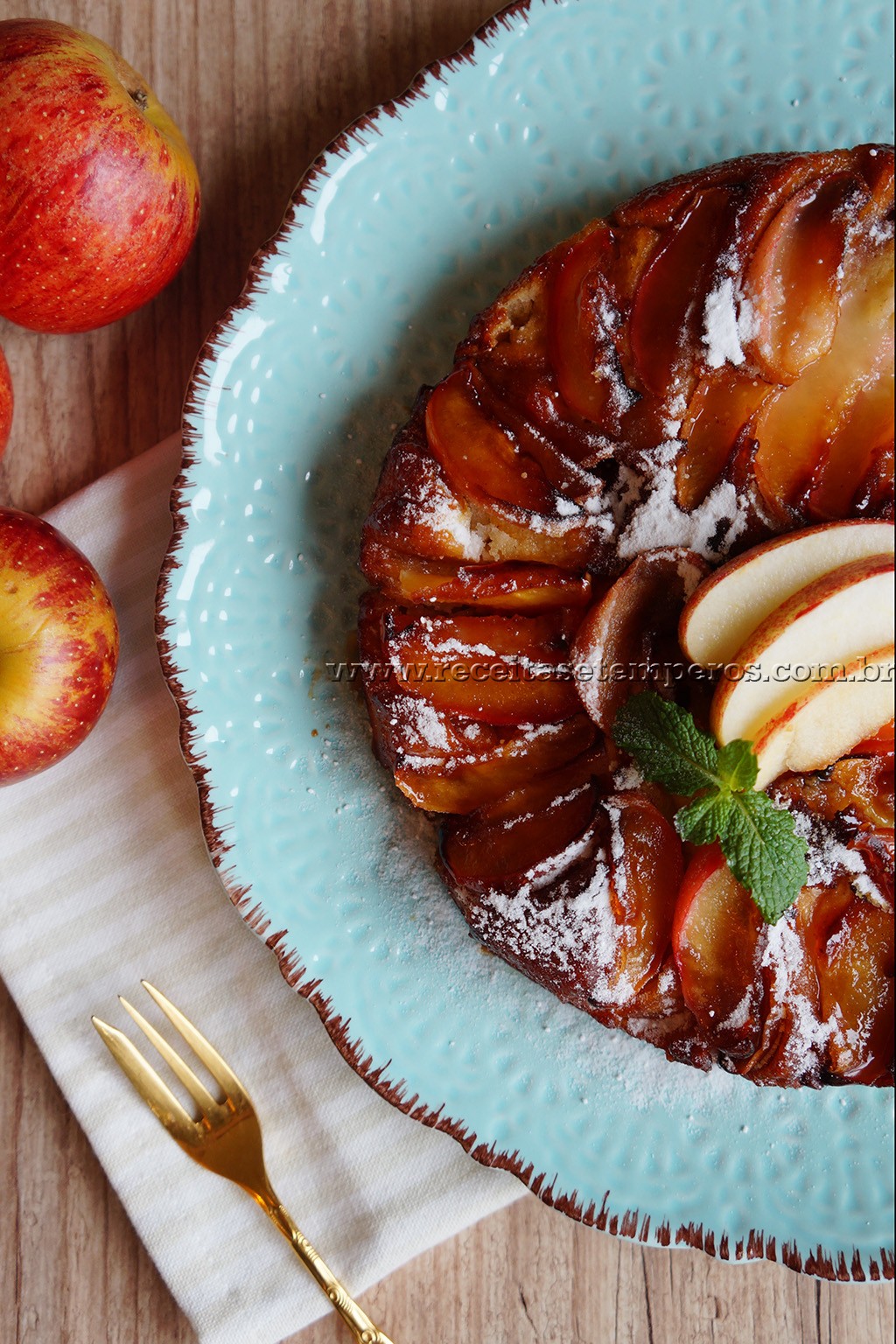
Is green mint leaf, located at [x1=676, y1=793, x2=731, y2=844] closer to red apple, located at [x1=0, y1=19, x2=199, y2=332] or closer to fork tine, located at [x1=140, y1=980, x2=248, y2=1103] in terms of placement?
fork tine, located at [x1=140, y1=980, x2=248, y2=1103]

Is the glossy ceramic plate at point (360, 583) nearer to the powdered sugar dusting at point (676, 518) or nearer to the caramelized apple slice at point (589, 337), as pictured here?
the caramelized apple slice at point (589, 337)

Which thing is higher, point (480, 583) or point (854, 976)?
point (480, 583)

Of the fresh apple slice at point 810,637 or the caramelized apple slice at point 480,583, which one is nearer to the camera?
the fresh apple slice at point 810,637

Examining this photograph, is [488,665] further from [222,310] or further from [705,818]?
→ [222,310]

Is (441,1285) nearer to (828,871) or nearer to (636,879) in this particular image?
(636,879)

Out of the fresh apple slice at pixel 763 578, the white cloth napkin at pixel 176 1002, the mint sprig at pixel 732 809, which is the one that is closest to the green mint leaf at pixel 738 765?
the mint sprig at pixel 732 809

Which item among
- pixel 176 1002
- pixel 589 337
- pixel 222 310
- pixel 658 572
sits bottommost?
pixel 176 1002

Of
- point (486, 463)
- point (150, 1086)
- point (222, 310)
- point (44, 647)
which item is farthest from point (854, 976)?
point (222, 310)
